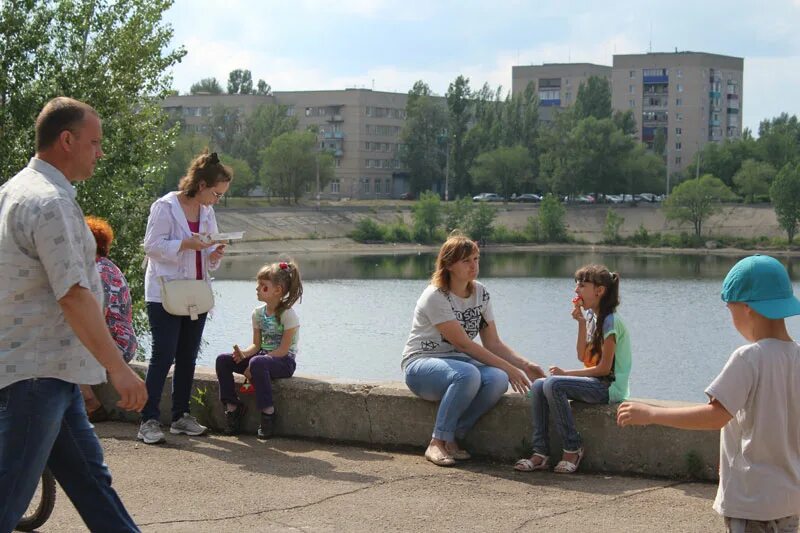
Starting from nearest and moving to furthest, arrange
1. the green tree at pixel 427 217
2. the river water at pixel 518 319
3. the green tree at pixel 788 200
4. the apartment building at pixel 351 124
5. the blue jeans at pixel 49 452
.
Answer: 1. the blue jeans at pixel 49 452
2. the river water at pixel 518 319
3. the green tree at pixel 788 200
4. the green tree at pixel 427 217
5. the apartment building at pixel 351 124

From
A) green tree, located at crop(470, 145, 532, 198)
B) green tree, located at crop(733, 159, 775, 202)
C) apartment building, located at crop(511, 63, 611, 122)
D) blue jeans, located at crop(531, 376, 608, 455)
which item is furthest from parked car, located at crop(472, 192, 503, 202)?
blue jeans, located at crop(531, 376, 608, 455)

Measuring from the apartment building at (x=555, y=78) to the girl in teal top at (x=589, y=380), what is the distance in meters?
153

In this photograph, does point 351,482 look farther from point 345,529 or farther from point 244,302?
point 244,302

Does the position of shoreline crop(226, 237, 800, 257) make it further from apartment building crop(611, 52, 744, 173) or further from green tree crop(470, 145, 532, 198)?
apartment building crop(611, 52, 744, 173)

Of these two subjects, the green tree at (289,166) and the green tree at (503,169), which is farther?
the green tree at (503,169)

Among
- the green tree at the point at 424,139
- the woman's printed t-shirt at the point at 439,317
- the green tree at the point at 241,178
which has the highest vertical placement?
the green tree at the point at 424,139

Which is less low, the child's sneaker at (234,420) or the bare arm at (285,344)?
the bare arm at (285,344)

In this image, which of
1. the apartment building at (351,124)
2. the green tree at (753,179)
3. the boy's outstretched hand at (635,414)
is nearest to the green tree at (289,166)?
the apartment building at (351,124)

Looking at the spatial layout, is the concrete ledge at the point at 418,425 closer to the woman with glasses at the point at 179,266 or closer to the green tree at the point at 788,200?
the woman with glasses at the point at 179,266

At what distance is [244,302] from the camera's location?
42.6m

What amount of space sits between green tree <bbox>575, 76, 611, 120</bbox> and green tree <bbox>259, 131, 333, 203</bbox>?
33.5 metres

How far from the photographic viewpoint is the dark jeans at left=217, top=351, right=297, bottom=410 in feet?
22.7

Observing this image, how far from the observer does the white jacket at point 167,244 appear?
680cm

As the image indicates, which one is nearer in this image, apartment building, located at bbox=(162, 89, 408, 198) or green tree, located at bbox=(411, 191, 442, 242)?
green tree, located at bbox=(411, 191, 442, 242)
